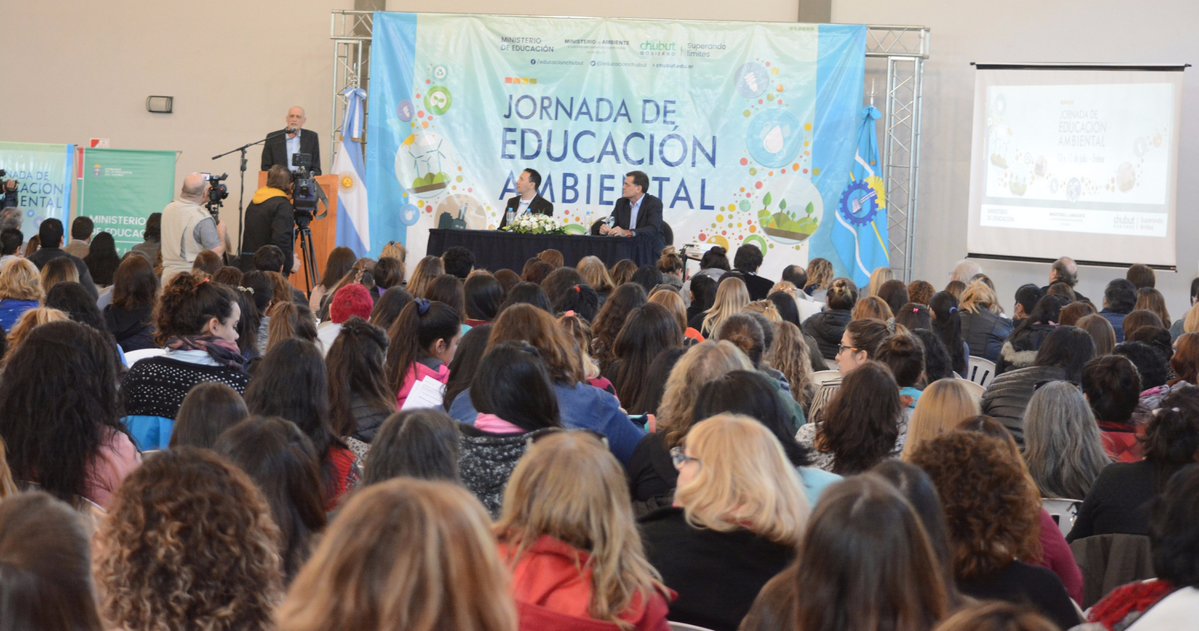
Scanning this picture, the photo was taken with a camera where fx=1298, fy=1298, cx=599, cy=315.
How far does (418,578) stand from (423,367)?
10.5 ft

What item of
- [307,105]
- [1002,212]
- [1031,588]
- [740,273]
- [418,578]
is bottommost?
[1031,588]

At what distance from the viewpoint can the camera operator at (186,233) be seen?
314 inches

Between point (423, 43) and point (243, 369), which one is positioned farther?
point (423, 43)

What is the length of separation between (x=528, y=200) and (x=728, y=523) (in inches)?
334

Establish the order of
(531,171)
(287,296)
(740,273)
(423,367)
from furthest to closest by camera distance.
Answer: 1. (531,171)
2. (740,273)
3. (287,296)
4. (423,367)

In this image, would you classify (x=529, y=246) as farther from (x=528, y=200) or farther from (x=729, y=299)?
(x=729, y=299)

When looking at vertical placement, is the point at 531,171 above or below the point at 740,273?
above

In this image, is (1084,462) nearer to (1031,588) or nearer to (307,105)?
(1031,588)

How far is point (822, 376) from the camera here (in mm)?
5090

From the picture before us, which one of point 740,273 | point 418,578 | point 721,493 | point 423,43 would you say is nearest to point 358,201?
point 423,43

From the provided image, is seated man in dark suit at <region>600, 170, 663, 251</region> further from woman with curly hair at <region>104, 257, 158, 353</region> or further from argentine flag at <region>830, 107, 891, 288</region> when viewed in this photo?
woman with curly hair at <region>104, 257, 158, 353</region>

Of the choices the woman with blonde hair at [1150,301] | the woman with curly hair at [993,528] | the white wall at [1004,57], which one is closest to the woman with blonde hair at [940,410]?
the woman with curly hair at [993,528]

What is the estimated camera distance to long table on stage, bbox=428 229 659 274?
31.4 feet

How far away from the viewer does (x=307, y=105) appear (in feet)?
42.0
